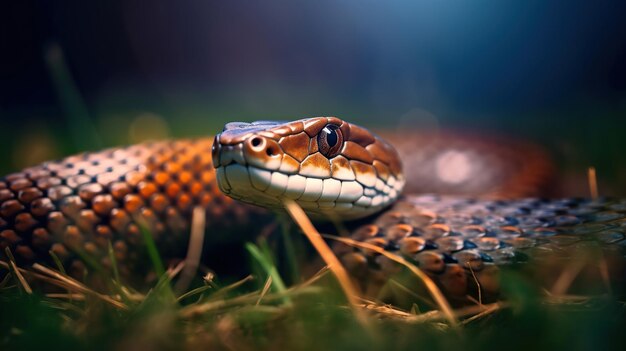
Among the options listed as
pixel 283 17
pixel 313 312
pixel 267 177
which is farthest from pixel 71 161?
pixel 283 17

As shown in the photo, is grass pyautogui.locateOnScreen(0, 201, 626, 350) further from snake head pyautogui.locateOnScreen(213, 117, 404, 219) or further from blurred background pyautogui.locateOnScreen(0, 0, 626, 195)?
blurred background pyautogui.locateOnScreen(0, 0, 626, 195)

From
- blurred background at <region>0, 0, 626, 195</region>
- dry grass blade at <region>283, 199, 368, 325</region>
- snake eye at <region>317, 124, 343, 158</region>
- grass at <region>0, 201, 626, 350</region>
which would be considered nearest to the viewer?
grass at <region>0, 201, 626, 350</region>

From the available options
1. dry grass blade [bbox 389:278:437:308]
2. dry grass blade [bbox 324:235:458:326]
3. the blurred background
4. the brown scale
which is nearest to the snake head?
dry grass blade [bbox 324:235:458:326]

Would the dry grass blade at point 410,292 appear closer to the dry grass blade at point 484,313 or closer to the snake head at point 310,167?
the dry grass blade at point 484,313

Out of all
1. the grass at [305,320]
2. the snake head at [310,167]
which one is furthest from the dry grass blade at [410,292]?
the snake head at [310,167]

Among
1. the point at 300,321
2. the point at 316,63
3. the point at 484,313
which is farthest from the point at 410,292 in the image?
the point at 316,63

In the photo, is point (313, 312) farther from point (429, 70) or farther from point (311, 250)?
point (429, 70)

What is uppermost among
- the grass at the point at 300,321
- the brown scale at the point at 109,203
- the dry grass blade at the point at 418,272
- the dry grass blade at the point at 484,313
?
the brown scale at the point at 109,203
